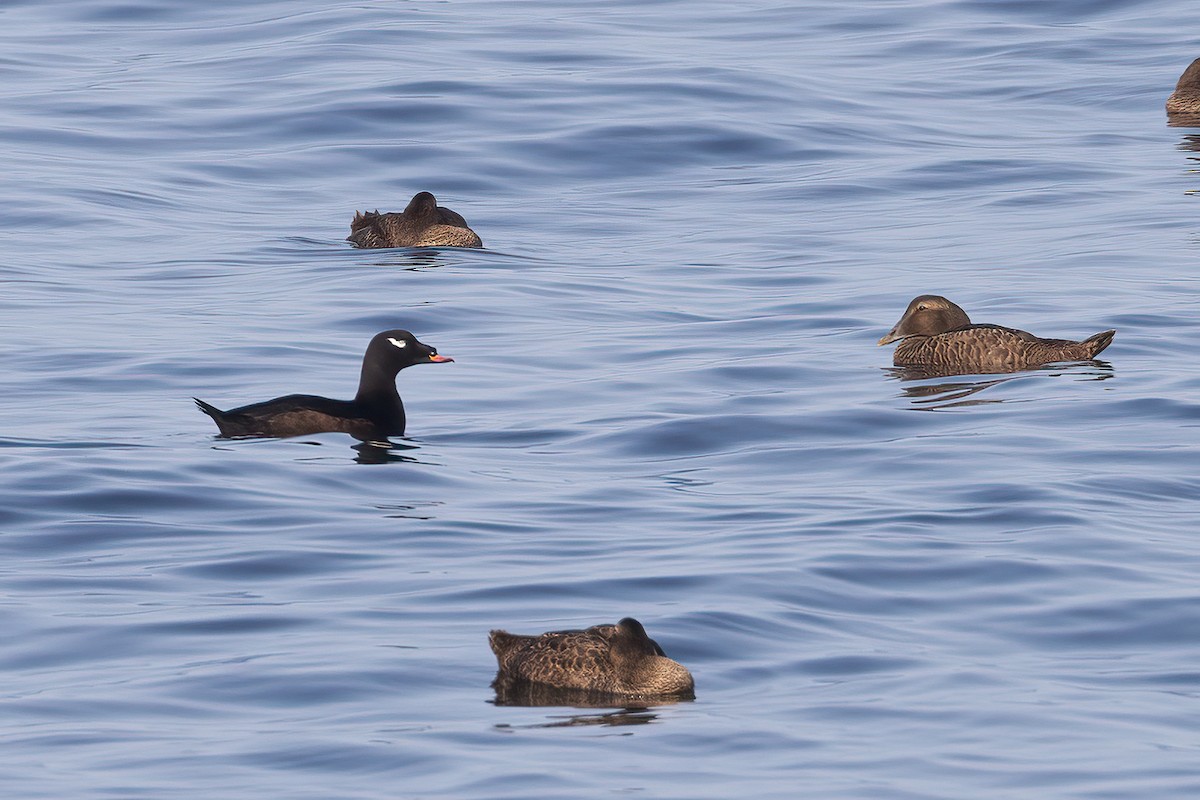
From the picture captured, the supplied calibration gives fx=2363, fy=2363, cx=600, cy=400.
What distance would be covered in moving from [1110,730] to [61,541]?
6579 mm

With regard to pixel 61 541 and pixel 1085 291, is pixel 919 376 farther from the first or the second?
pixel 61 541

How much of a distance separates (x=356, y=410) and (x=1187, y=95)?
2156cm

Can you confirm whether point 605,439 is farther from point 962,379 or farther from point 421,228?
point 421,228

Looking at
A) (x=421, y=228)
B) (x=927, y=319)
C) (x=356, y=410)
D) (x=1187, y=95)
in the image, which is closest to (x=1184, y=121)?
(x=1187, y=95)

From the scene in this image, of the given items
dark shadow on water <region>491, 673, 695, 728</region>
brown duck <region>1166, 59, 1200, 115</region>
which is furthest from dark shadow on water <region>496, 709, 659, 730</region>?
brown duck <region>1166, 59, 1200, 115</region>

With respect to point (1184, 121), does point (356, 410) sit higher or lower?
lower

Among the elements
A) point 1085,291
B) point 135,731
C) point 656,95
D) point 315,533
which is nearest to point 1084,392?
point 1085,291

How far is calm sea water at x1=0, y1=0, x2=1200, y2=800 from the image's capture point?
33.8 ft

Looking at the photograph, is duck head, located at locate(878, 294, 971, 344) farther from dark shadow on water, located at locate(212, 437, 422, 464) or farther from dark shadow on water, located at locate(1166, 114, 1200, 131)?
dark shadow on water, located at locate(1166, 114, 1200, 131)

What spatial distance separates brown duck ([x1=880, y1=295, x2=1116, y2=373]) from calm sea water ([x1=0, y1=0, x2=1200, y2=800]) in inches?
8.1

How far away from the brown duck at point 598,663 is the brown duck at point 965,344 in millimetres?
9115

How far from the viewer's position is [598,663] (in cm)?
1070

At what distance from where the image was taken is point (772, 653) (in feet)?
37.9

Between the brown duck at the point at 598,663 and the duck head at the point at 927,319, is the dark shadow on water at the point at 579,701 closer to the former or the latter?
the brown duck at the point at 598,663
